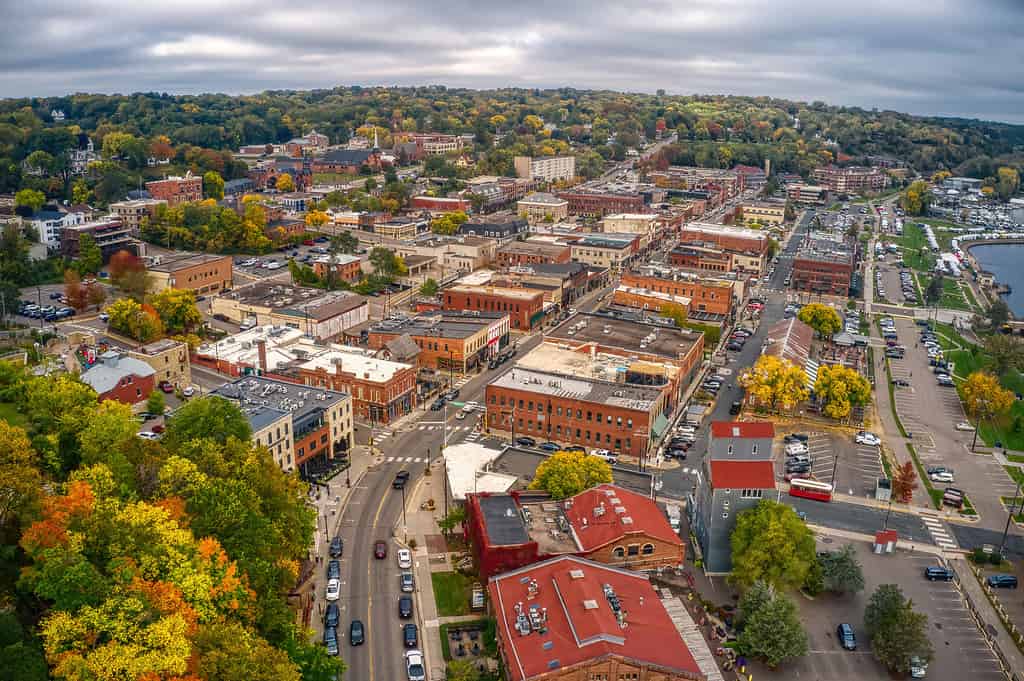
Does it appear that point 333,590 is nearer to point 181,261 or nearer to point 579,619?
point 579,619

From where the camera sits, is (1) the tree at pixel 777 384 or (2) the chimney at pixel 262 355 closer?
(1) the tree at pixel 777 384

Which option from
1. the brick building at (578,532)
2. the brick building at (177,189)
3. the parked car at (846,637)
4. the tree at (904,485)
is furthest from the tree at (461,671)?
the brick building at (177,189)

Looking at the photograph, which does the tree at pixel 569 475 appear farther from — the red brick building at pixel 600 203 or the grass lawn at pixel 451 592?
the red brick building at pixel 600 203

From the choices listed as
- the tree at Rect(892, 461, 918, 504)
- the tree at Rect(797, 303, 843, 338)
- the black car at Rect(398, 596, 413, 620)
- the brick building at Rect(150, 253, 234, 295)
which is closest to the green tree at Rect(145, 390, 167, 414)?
the black car at Rect(398, 596, 413, 620)

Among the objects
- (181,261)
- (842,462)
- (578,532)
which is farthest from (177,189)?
(842,462)

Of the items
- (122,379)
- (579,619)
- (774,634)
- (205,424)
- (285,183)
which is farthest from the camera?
(285,183)

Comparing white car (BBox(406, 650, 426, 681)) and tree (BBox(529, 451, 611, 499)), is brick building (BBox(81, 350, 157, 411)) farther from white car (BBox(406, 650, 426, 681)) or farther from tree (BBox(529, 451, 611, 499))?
white car (BBox(406, 650, 426, 681))

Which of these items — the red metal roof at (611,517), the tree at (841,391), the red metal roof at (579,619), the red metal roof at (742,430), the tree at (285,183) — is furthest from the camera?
the tree at (285,183)
